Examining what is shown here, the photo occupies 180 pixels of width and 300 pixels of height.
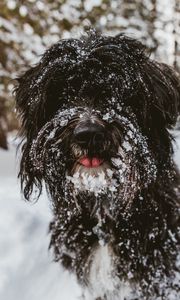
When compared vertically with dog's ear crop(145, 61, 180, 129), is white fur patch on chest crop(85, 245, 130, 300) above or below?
below

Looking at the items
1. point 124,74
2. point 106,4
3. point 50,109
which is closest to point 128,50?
point 124,74

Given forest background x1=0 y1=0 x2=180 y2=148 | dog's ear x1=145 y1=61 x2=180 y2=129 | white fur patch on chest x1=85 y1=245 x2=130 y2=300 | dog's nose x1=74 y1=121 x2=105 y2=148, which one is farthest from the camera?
forest background x1=0 y1=0 x2=180 y2=148

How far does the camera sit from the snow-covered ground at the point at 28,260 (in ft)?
11.0

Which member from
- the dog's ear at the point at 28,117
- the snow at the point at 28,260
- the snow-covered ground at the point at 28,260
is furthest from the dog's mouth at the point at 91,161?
the snow at the point at 28,260

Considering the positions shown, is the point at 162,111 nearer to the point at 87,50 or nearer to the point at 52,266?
the point at 87,50

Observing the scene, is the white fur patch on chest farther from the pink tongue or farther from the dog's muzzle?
the dog's muzzle

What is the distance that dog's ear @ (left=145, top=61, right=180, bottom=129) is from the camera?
2561mm

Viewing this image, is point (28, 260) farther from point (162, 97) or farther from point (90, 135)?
point (90, 135)

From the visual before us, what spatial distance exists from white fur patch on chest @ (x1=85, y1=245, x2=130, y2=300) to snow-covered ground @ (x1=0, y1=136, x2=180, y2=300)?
0.53 m

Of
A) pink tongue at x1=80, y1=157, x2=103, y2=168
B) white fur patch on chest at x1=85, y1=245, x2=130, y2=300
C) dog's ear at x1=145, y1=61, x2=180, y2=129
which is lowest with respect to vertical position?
white fur patch on chest at x1=85, y1=245, x2=130, y2=300

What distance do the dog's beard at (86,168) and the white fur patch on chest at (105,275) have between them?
380 millimetres

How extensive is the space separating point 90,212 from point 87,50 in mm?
918

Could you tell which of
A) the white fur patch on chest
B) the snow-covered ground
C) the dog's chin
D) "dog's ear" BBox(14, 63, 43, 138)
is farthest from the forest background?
the dog's chin

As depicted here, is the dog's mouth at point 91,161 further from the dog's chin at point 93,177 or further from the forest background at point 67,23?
the forest background at point 67,23
